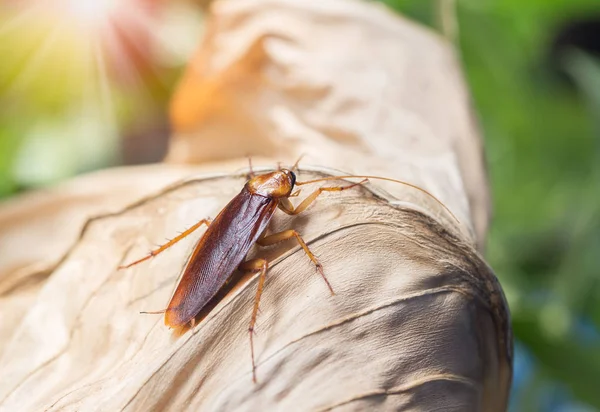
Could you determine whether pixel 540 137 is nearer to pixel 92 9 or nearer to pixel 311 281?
pixel 92 9

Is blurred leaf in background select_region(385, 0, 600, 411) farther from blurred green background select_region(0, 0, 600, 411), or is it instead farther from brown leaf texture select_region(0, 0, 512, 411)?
brown leaf texture select_region(0, 0, 512, 411)

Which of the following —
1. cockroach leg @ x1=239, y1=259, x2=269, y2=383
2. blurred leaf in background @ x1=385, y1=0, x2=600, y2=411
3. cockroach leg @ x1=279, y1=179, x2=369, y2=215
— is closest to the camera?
cockroach leg @ x1=239, y1=259, x2=269, y2=383

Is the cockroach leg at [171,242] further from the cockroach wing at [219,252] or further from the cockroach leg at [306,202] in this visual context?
the cockroach leg at [306,202]

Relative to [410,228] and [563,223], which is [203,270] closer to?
[410,228]

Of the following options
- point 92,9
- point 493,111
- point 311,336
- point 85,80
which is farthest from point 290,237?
point 493,111

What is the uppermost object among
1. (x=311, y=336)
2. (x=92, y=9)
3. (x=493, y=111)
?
(x=92, y=9)

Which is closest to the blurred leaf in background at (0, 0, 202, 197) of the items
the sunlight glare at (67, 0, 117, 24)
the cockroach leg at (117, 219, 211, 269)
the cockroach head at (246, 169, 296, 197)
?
the sunlight glare at (67, 0, 117, 24)

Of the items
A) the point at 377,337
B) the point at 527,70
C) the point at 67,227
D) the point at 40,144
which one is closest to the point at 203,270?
the point at 377,337
